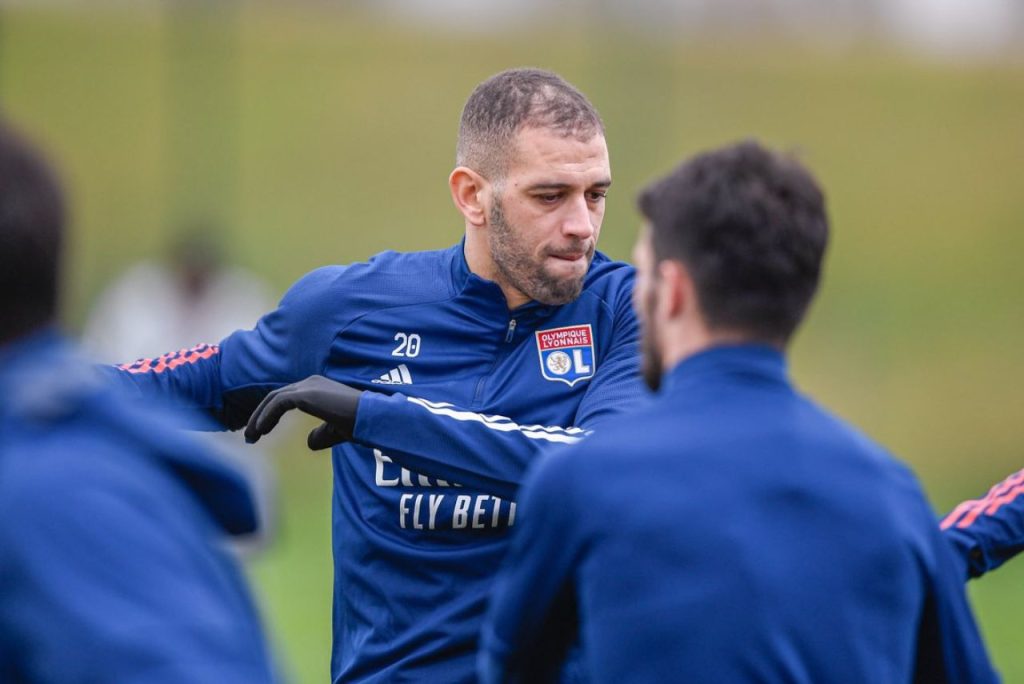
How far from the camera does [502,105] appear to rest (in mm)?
3781

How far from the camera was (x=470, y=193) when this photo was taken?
12.8 ft

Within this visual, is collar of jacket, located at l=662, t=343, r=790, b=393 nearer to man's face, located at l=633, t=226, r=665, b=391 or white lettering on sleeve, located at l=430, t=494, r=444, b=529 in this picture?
man's face, located at l=633, t=226, r=665, b=391

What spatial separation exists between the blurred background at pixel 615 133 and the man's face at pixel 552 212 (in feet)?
31.6

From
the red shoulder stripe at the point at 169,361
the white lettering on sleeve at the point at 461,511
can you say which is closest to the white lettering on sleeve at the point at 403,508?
the white lettering on sleeve at the point at 461,511

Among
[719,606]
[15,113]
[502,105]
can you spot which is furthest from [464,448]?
[15,113]

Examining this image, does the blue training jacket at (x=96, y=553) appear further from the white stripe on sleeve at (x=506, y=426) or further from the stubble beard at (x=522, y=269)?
the stubble beard at (x=522, y=269)

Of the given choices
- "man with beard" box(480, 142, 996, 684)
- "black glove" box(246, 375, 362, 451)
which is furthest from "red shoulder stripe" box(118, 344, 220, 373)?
"man with beard" box(480, 142, 996, 684)

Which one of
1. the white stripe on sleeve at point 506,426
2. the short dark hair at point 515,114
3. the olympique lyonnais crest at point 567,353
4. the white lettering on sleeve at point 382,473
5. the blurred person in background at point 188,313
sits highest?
the short dark hair at point 515,114

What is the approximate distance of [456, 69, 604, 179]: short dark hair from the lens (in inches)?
145

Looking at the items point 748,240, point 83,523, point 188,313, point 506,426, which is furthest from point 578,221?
point 188,313

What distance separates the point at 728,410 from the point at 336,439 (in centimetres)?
126

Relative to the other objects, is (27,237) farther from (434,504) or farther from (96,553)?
(434,504)

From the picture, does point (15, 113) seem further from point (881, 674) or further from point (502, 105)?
point (881, 674)

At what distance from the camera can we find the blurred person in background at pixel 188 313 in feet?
37.3
